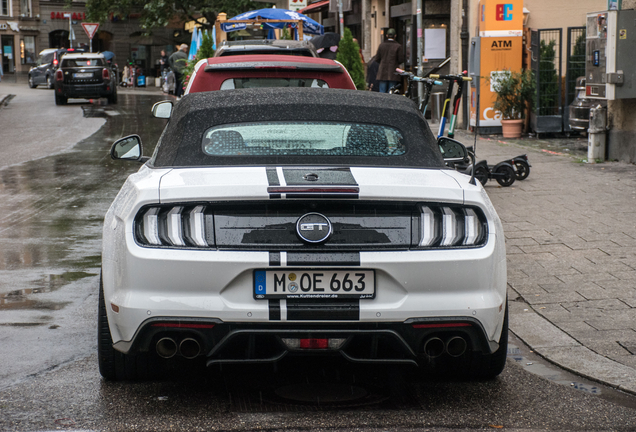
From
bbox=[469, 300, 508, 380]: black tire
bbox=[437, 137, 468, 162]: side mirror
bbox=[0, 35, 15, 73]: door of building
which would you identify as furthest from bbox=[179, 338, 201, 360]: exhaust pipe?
bbox=[0, 35, 15, 73]: door of building

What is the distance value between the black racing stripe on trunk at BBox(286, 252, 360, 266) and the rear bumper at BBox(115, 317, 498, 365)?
0.26 m

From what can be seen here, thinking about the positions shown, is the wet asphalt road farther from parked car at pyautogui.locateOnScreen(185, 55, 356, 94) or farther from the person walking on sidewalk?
the person walking on sidewalk

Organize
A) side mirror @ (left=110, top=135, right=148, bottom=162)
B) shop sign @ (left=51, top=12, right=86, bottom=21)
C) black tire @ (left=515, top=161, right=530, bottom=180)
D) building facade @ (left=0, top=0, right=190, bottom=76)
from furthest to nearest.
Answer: shop sign @ (left=51, top=12, right=86, bottom=21) < building facade @ (left=0, top=0, right=190, bottom=76) < black tire @ (left=515, top=161, right=530, bottom=180) < side mirror @ (left=110, top=135, right=148, bottom=162)

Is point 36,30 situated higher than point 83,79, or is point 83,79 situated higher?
point 36,30

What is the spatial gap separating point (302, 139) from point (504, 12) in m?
13.8

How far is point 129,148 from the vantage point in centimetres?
558

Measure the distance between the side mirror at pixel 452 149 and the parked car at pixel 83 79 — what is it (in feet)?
81.1

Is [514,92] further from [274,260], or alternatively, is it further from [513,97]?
[274,260]

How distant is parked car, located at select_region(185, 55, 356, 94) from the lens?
849cm

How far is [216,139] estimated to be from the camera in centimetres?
457

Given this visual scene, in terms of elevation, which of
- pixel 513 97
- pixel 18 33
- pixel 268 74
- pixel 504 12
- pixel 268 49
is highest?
pixel 18 33

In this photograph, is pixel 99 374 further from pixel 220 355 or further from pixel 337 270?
pixel 337 270

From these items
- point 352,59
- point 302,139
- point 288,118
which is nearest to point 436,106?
point 352,59

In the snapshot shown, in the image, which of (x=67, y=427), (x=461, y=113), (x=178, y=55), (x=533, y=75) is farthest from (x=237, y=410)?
(x=178, y=55)
